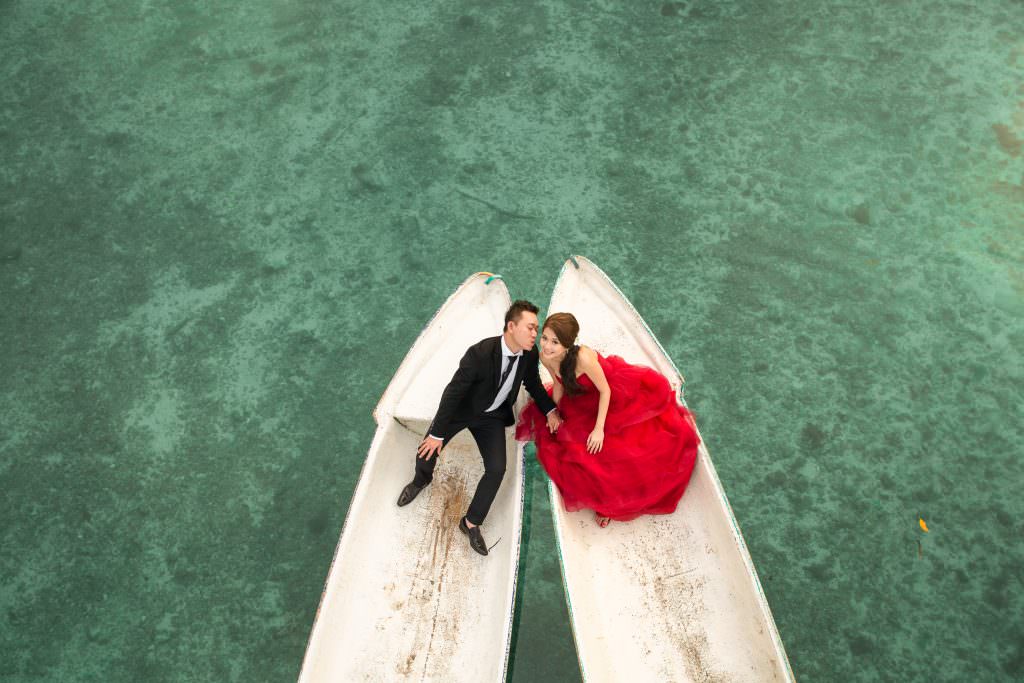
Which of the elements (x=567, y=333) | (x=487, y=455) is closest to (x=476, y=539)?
(x=487, y=455)

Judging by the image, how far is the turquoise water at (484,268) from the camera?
11.6 feet

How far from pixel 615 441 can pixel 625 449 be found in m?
0.06

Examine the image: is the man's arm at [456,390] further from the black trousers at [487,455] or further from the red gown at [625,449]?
the red gown at [625,449]

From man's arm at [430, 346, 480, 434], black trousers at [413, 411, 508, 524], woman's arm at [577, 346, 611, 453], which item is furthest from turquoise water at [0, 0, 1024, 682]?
man's arm at [430, 346, 480, 434]

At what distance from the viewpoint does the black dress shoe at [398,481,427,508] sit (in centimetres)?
341

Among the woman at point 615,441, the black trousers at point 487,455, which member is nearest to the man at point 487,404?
the black trousers at point 487,455

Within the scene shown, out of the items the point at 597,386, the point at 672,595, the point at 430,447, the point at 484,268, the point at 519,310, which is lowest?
the point at 672,595

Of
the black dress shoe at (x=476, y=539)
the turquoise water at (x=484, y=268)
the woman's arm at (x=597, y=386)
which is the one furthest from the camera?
the turquoise water at (x=484, y=268)

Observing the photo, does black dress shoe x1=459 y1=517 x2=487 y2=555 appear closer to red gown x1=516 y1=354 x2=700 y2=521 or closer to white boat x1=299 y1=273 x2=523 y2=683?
white boat x1=299 y1=273 x2=523 y2=683

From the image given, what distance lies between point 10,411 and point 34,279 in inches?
35.6

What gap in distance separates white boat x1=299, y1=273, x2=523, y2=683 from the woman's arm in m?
0.38

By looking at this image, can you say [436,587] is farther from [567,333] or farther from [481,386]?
[567,333]

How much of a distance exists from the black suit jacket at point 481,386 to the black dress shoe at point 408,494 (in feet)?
1.19

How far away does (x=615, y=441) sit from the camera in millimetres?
3256
